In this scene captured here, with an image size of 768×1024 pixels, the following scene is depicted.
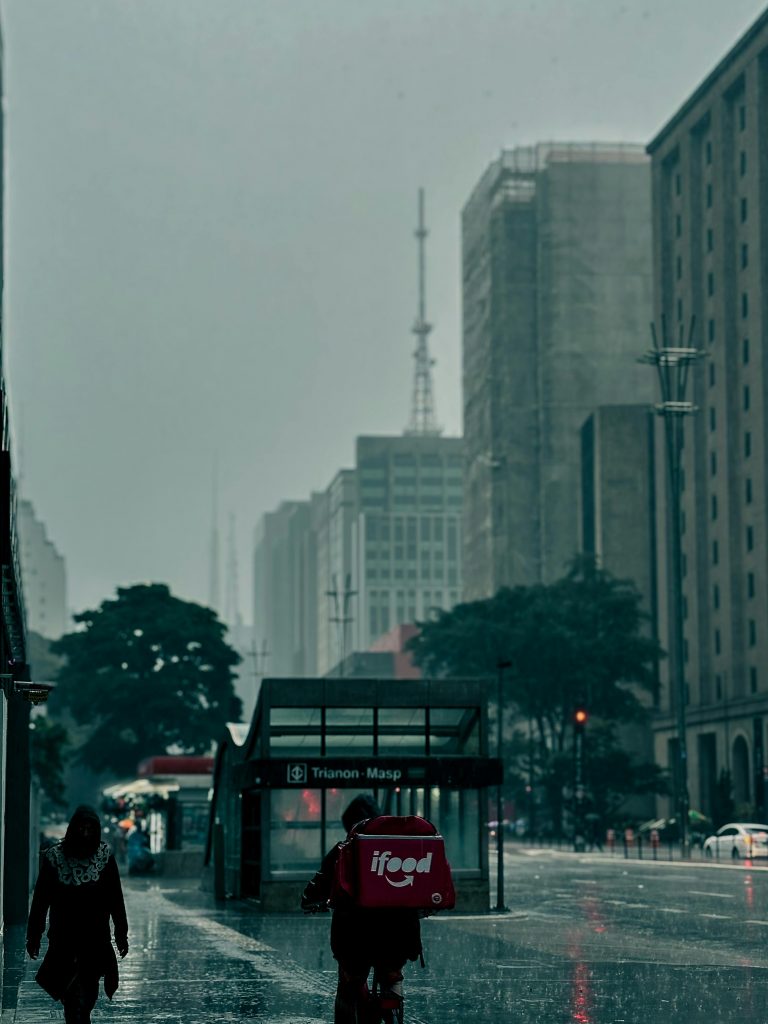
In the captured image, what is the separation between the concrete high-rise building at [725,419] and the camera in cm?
10275

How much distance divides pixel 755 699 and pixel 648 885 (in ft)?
168

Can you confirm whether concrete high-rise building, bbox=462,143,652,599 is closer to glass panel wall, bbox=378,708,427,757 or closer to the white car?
the white car

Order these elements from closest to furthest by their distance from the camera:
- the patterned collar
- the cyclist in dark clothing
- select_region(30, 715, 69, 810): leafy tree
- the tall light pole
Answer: the cyclist in dark clothing < the patterned collar < the tall light pole < select_region(30, 715, 69, 810): leafy tree

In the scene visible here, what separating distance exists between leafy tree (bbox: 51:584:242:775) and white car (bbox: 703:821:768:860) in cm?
3297

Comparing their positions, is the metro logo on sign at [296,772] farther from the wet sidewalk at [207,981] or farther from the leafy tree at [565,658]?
the leafy tree at [565,658]

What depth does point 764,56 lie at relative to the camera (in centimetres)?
10556

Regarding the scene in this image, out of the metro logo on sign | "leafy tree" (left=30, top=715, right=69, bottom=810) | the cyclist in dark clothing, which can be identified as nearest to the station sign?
the metro logo on sign

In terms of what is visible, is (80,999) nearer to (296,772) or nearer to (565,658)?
(296,772)

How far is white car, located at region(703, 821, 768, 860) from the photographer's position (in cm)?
7644

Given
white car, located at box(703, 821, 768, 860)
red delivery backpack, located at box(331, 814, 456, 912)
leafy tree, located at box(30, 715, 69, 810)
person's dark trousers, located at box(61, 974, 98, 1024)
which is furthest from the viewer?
leafy tree, located at box(30, 715, 69, 810)

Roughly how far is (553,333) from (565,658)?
2047 inches

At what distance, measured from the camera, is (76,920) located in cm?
1300

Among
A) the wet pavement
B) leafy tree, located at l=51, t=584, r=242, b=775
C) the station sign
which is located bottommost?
the wet pavement

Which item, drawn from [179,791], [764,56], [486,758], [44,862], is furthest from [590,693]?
[44,862]
